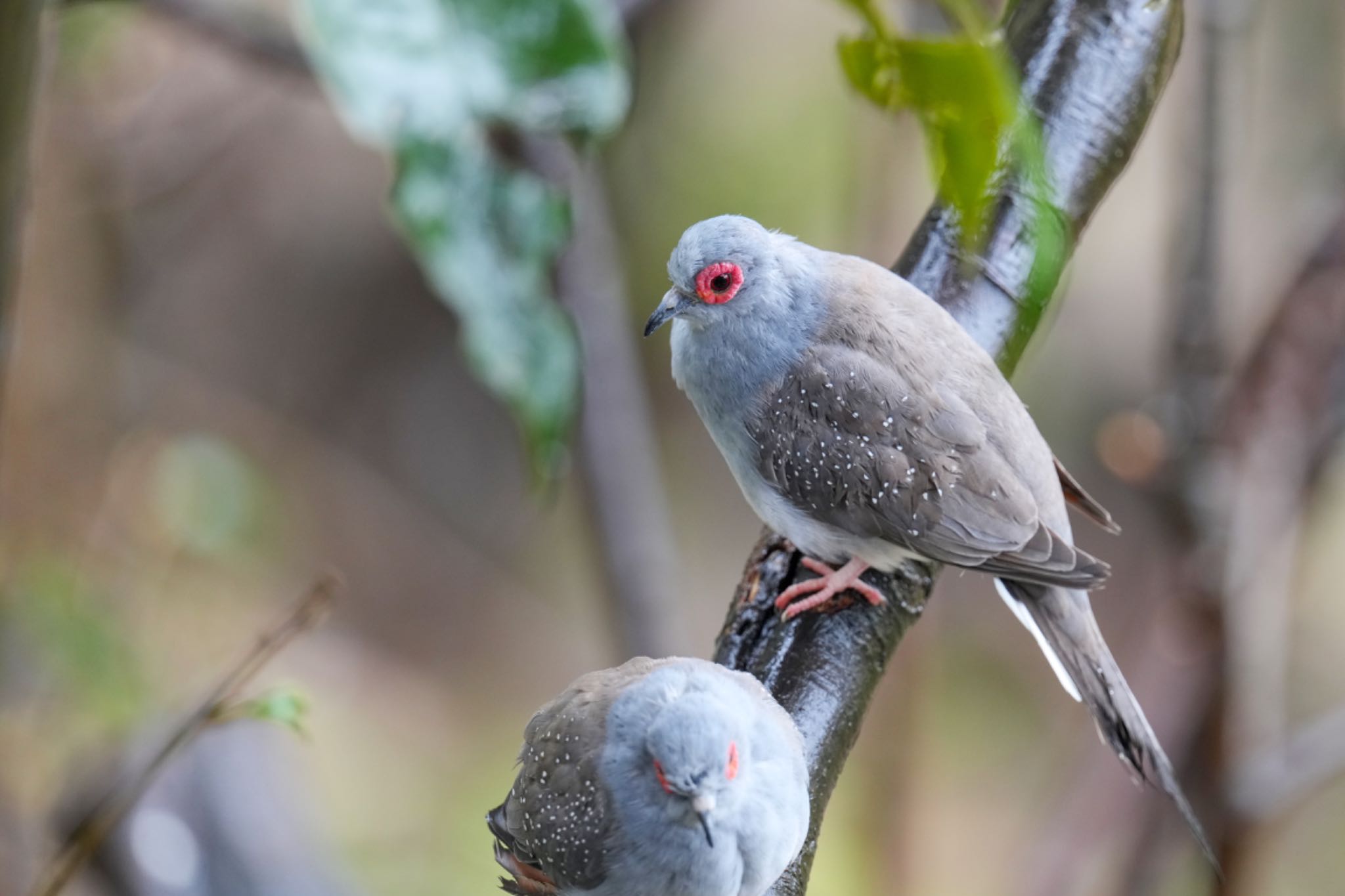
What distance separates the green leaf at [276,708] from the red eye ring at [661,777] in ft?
1.51

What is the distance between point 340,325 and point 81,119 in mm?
1601

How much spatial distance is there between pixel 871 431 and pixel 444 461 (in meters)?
4.58

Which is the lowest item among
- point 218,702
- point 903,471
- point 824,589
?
point 218,702

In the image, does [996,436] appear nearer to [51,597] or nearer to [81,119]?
[51,597]

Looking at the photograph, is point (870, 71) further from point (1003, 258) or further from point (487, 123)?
point (487, 123)

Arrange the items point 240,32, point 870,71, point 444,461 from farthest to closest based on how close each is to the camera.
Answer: point 444,461
point 240,32
point 870,71

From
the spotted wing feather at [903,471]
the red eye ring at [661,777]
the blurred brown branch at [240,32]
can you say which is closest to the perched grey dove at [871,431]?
the spotted wing feather at [903,471]

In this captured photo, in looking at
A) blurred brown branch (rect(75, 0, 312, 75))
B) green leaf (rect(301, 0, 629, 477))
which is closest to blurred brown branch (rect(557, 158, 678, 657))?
blurred brown branch (rect(75, 0, 312, 75))

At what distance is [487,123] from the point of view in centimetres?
211

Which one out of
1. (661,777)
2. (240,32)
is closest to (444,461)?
(240,32)

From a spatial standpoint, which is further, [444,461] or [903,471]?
[444,461]

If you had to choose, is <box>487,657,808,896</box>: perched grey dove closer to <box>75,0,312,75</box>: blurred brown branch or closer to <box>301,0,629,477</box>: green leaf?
<box>301,0,629,477</box>: green leaf

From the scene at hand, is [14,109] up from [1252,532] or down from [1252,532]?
up

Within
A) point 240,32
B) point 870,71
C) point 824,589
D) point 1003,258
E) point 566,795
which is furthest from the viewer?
point 240,32
